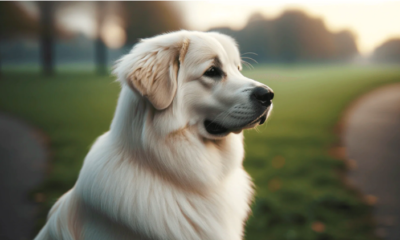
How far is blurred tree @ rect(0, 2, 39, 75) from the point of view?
83.6 ft

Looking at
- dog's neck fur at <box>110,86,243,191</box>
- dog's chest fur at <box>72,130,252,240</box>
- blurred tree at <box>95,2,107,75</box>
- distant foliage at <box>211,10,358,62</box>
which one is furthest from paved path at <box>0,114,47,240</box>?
distant foliage at <box>211,10,358,62</box>

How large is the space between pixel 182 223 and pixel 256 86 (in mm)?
1228

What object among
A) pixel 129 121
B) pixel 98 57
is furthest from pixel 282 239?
pixel 98 57

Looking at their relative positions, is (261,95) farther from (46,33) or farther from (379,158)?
(46,33)

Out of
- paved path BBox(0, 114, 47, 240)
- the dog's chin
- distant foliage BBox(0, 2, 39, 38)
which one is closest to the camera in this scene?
the dog's chin

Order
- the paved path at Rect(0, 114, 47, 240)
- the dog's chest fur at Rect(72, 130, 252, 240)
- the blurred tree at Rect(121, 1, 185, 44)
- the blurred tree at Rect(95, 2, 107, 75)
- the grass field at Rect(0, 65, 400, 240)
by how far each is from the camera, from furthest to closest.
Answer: the blurred tree at Rect(121, 1, 185, 44) < the blurred tree at Rect(95, 2, 107, 75) < the paved path at Rect(0, 114, 47, 240) < the grass field at Rect(0, 65, 400, 240) < the dog's chest fur at Rect(72, 130, 252, 240)

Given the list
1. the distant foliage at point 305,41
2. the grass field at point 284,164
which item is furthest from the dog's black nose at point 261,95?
the distant foliage at point 305,41

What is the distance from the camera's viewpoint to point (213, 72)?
96.2 inches

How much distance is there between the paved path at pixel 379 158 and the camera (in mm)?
4293

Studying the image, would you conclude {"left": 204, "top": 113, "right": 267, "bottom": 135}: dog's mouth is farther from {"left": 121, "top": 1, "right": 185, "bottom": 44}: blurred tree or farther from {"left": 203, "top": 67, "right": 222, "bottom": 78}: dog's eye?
{"left": 121, "top": 1, "right": 185, "bottom": 44}: blurred tree

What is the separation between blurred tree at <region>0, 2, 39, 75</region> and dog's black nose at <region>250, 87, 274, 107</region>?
96.2ft

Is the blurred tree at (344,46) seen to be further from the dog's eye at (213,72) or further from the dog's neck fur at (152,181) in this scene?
the dog's neck fur at (152,181)

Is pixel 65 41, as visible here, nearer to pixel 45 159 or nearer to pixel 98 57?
pixel 98 57

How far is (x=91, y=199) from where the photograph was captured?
213 centimetres
